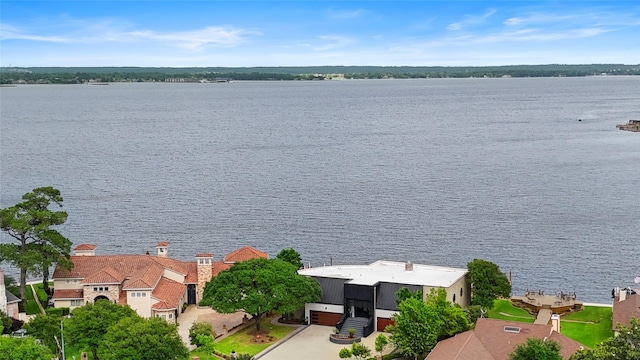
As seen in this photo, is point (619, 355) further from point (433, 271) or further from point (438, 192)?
point (438, 192)

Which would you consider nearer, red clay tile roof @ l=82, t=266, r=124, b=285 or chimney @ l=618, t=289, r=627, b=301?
chimney @ l=618, t=289, r=627, b=301

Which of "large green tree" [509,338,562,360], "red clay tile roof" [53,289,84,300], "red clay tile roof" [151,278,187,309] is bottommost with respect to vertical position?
"red clay tile roof" [53,289,84,300]

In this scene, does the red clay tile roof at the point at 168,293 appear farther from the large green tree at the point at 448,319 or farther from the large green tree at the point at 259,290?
the large green tree at the point at 448,319

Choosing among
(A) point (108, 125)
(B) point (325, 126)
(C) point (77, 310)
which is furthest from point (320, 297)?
(A) point (108, 125)

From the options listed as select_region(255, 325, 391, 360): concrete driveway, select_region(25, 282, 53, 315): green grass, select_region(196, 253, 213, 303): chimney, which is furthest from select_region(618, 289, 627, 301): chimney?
select_region(25, 282, 53, 315): green grass

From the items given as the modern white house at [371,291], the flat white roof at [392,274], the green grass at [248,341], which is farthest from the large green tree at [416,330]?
the green grass at [248,341]

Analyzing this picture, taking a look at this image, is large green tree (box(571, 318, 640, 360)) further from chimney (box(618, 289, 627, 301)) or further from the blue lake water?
the blue lake water
